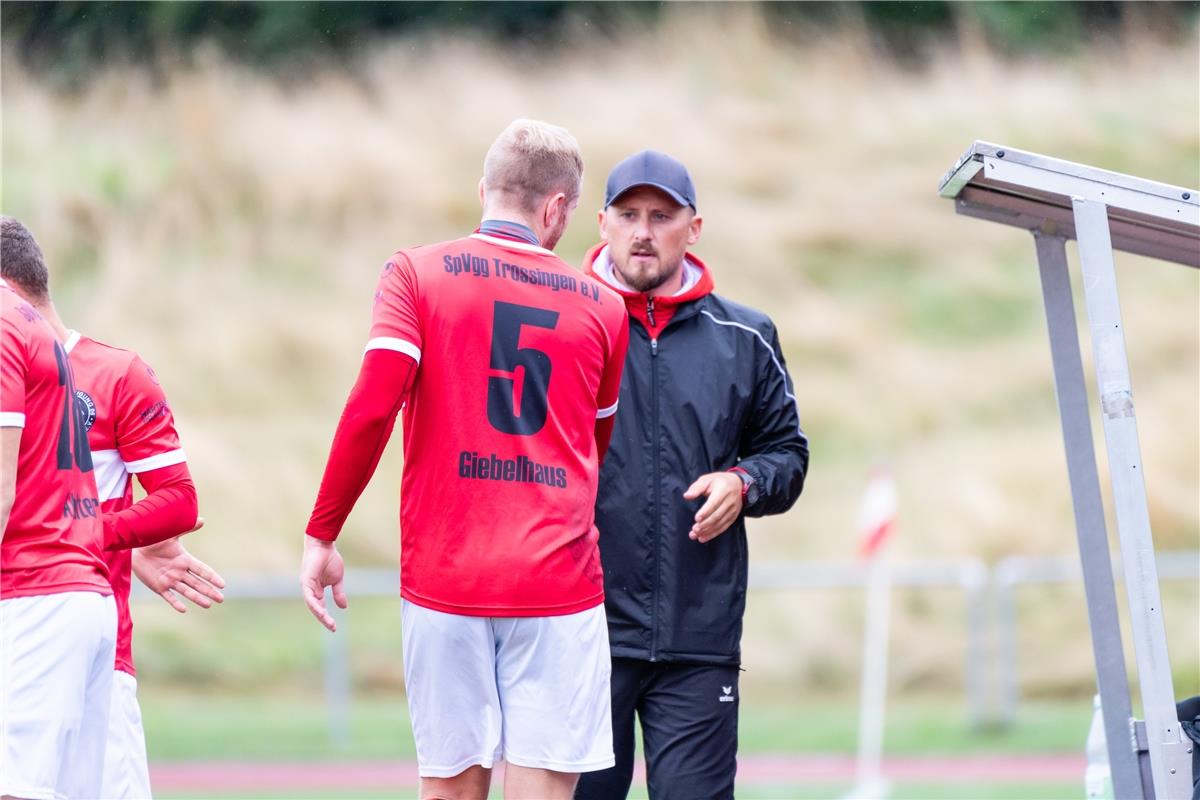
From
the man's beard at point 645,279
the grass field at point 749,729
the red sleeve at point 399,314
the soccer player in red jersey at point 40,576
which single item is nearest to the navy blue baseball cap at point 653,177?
the man's beard at point 645,279

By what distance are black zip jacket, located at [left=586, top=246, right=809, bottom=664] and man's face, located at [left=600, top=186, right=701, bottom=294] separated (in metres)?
0.07

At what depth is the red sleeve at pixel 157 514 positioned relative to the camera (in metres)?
4.61

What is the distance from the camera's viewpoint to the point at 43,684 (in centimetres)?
395

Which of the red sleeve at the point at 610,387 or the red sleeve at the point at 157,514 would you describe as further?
the red sleeve at the point at 157,514

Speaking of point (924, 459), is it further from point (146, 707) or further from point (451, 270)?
point (451, 270)

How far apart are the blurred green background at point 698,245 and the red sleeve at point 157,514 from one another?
795cm

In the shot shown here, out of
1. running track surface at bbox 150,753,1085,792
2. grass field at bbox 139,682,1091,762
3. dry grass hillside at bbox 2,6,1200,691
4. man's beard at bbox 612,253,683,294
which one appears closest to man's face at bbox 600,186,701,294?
man's beard at bbox 612,253,683,294

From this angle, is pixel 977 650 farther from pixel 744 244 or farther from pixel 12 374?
pixel 744 244

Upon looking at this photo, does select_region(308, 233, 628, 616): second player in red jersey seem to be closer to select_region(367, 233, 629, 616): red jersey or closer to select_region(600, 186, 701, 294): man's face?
select_region(367, 233, 629, 616): red jersey

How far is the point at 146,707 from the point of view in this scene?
15.2m

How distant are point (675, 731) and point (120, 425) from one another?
5.99ft

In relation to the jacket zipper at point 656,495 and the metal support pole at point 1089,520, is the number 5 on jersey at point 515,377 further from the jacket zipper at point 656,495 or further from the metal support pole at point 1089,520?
the metal support pole at point 1089,520

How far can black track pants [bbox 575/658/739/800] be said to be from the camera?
484 cm

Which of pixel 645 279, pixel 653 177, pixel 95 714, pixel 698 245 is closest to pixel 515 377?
pixel 645 279
